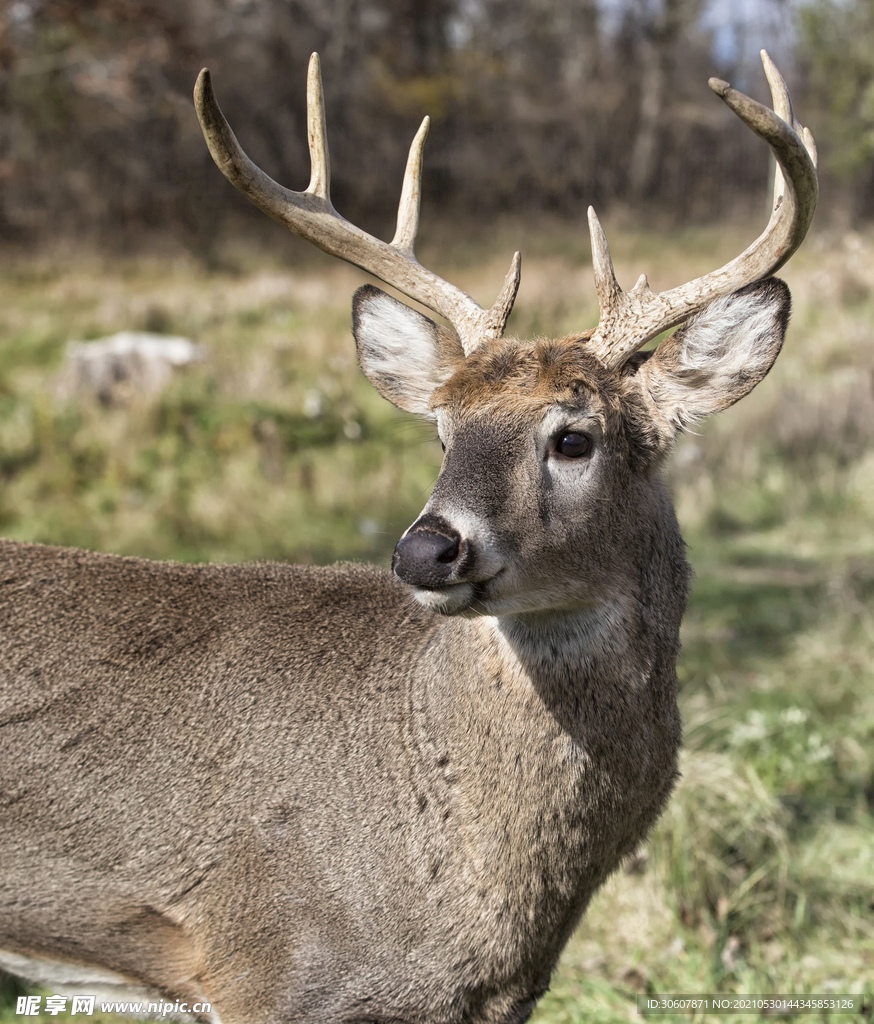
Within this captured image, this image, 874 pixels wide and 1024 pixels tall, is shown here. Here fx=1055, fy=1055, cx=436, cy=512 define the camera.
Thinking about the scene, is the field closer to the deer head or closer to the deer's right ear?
the deer's right ear

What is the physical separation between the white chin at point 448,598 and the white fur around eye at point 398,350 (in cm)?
94

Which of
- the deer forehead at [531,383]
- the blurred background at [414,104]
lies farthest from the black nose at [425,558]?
the blurred background at [414,104]

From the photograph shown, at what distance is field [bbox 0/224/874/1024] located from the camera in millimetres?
4480

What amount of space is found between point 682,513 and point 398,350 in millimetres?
6554

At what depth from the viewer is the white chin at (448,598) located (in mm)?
2582

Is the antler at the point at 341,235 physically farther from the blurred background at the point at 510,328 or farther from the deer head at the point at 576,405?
the blurred background at the point at 510,328

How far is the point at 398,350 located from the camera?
3514 mm

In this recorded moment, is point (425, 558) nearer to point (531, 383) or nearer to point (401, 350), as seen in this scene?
point (531, 383)

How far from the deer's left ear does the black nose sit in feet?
3.06

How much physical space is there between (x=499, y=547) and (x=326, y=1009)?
1390mm

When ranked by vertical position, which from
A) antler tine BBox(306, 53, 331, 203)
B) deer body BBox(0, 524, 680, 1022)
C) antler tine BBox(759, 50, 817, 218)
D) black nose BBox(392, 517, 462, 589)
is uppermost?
antler tine BBox(759, 50, 817, 218)

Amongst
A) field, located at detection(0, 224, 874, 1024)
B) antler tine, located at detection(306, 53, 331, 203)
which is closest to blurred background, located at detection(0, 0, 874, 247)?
field, located at detection(0, 224, 874, 1024)

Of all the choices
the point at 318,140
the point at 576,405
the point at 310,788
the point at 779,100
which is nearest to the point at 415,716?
the point at 310,788

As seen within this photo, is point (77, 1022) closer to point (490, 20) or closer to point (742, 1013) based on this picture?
point (742, 1013)
